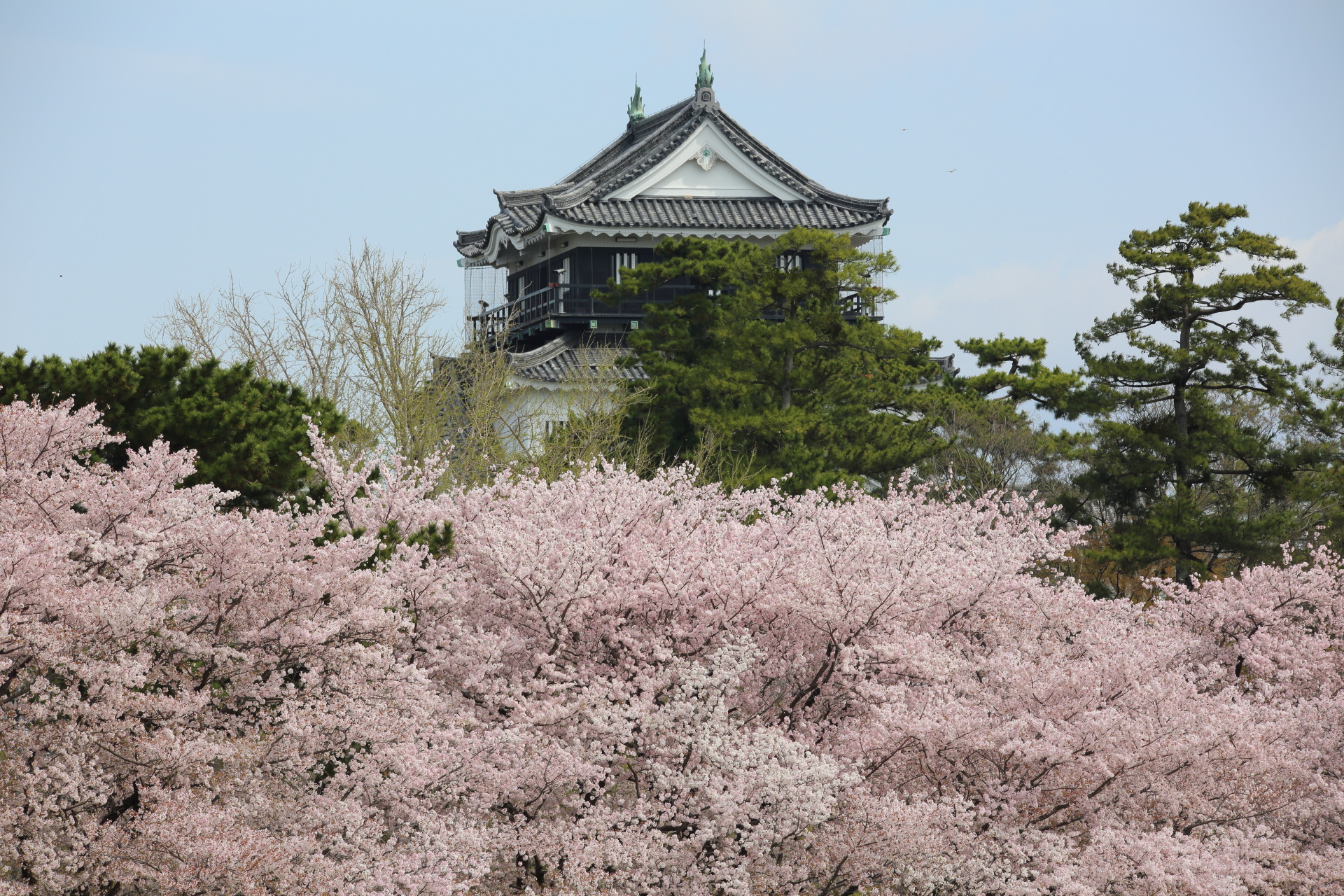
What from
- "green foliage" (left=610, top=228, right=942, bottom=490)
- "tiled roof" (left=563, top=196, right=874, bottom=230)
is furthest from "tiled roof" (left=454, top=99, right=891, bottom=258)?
"green foliage" (left=610, top=228, right=942, bottom=490)

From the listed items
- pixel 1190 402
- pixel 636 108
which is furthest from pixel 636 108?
pixel 1190 402

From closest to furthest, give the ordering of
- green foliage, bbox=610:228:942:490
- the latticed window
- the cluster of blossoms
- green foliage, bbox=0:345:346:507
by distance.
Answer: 1. the cluster of blossoms
2. green foliage, bbox=0:345:346:507
3. green foliage, bbox=610:228:942:490
4. the latticed window

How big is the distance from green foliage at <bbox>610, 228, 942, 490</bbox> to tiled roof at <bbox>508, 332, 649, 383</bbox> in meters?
2.57

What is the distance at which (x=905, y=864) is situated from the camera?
8.20 metres

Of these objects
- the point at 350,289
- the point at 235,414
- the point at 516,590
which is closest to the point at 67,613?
the point at 516,590

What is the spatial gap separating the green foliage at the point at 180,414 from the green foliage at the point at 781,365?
36.4ft

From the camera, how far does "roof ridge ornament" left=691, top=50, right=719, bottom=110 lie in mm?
32594

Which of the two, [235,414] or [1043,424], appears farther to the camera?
[1043,424]

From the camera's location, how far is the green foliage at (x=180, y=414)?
10.7 metres

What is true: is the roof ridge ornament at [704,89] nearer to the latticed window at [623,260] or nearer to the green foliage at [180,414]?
the latticed window at [623,260]

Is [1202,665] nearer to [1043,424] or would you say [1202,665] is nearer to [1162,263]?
[1162,263]

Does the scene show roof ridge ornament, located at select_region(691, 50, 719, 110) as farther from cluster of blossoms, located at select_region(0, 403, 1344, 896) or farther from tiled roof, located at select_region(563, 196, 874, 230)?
cluster of blossoms, located at select_region(0, 403, 1344, 896)

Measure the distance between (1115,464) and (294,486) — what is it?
1664 centimetres

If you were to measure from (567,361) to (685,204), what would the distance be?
18.0 feet
